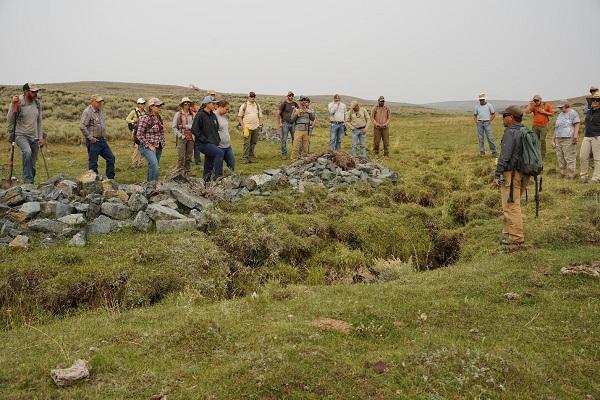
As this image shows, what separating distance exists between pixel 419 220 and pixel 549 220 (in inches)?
121

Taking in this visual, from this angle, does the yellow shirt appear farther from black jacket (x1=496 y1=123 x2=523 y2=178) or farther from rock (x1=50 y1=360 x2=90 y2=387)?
rock (x1=50 y1=360 x2=90 y2=387)

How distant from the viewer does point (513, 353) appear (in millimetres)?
5848

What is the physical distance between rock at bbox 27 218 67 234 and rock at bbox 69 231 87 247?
470mm

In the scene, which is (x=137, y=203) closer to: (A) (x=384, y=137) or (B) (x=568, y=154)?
(A) (x=384, y=137)

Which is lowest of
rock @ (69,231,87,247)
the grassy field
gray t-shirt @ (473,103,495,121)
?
the grassy field

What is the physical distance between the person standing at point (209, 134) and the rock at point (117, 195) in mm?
2754

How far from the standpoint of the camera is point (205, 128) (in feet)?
43.1

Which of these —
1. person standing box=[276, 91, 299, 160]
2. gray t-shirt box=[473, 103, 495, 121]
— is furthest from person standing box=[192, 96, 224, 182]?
gray t-shirt box=[473, 103, 495, 121]

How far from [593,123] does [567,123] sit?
78 cm

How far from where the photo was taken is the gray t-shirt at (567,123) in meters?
14.9

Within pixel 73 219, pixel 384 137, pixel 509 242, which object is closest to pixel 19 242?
pixel 73 219

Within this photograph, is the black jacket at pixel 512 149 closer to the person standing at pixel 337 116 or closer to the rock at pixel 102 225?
the rock at pixel 102 225

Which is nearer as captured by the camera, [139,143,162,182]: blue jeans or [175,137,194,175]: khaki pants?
[139,143,162,182]: blue jeans

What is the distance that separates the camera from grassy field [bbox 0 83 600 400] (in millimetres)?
5309
